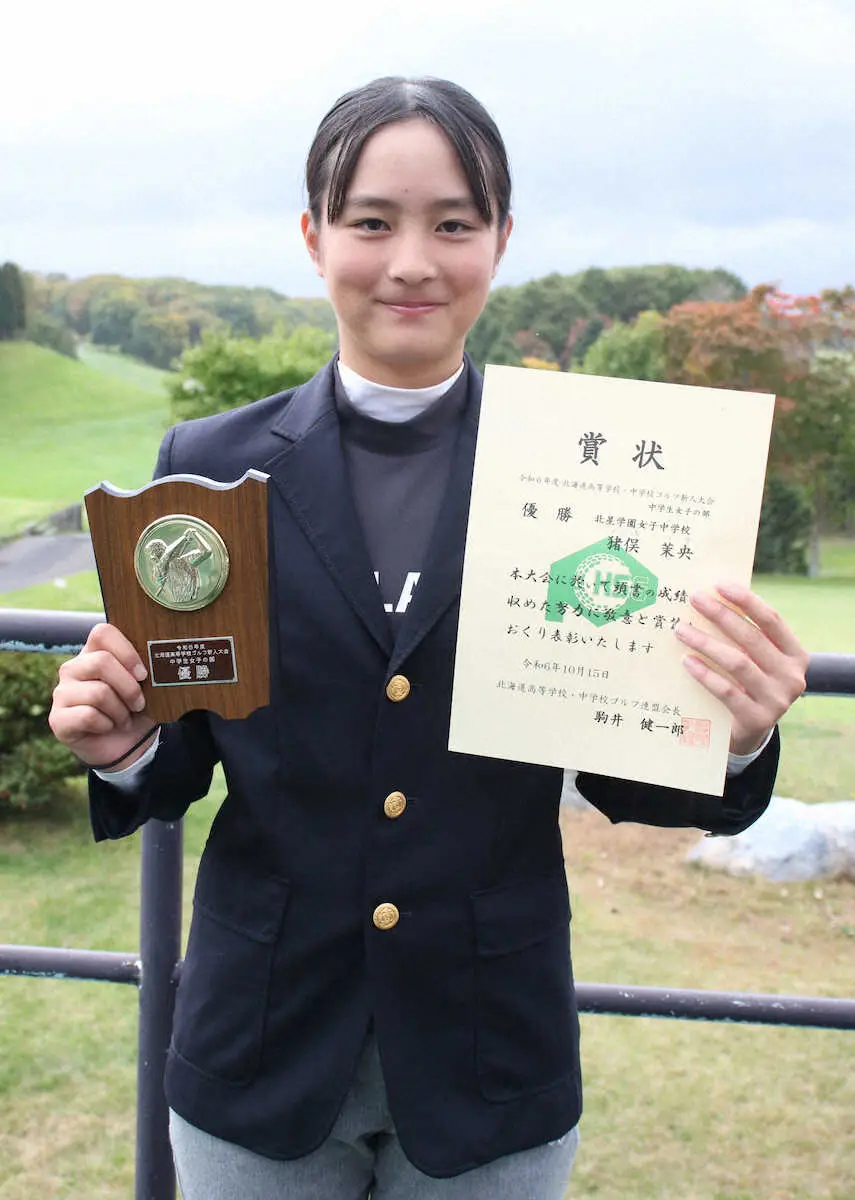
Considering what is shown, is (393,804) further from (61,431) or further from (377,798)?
(61,431)

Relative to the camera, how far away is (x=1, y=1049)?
2316mm

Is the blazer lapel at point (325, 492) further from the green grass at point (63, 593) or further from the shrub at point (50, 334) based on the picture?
the shrub at point (50, 334)

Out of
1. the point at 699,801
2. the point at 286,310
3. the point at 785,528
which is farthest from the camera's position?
the point at 286,310

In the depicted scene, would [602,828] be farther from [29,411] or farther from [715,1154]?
[29,411]

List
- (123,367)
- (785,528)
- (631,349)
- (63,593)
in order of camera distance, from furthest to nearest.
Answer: (123,367) → (631,349) → (785,528) → (63,593)

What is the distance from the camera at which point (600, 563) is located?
1.00m

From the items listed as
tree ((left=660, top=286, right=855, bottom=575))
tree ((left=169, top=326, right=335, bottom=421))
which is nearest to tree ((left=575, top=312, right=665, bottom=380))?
tree ((left=660, top=286, right=855, bottom=575))

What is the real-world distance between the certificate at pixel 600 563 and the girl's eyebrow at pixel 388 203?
157 mm

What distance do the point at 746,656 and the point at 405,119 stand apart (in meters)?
0.54

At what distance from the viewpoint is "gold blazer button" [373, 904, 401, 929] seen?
1.03 metres

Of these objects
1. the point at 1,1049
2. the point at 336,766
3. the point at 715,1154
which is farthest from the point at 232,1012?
the point at 1,1049

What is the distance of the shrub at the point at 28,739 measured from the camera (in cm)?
347

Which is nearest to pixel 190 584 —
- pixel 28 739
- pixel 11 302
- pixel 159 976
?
pixel 159 976

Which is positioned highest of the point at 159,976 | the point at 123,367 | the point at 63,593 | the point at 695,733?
the point at 695,733
